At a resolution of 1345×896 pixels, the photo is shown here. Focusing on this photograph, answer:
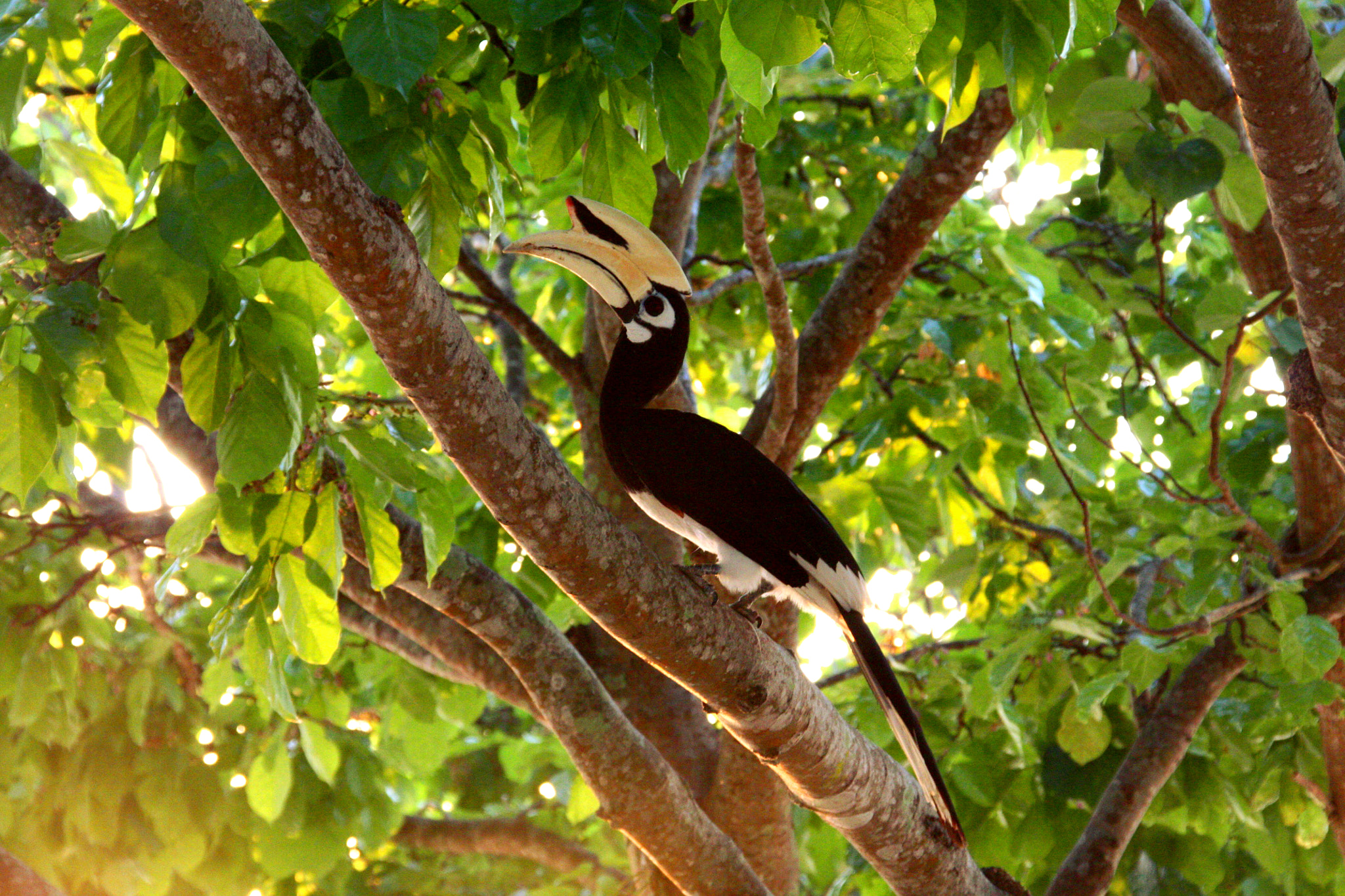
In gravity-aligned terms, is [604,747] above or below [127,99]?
below

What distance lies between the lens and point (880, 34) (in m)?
1.45

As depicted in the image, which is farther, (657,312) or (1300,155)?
(657,312)

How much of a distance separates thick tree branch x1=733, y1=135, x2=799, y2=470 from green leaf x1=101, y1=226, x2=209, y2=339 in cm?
125

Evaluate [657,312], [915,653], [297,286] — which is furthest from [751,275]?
[297,286]

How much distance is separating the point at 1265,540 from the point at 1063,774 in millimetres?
1038

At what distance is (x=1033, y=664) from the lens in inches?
153

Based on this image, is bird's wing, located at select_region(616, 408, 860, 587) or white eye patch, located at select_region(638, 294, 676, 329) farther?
white eye patch, located at select_region(638, 294, 676, 329)

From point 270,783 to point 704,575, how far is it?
5.97ft

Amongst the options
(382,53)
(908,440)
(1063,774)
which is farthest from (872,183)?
(382,53)

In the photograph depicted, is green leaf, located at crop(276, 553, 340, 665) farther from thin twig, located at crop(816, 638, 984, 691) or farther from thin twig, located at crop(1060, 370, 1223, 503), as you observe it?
thin twig, located at crop(816, 638, 984, 691)

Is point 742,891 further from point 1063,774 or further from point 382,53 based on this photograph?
point 382,53

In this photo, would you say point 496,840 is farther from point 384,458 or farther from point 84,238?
point 84,238

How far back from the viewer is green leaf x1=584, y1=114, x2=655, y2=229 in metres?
2.07

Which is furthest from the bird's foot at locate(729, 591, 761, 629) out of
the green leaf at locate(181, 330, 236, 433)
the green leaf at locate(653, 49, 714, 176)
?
the green leaf at locate(181, 330, 236, 433)
